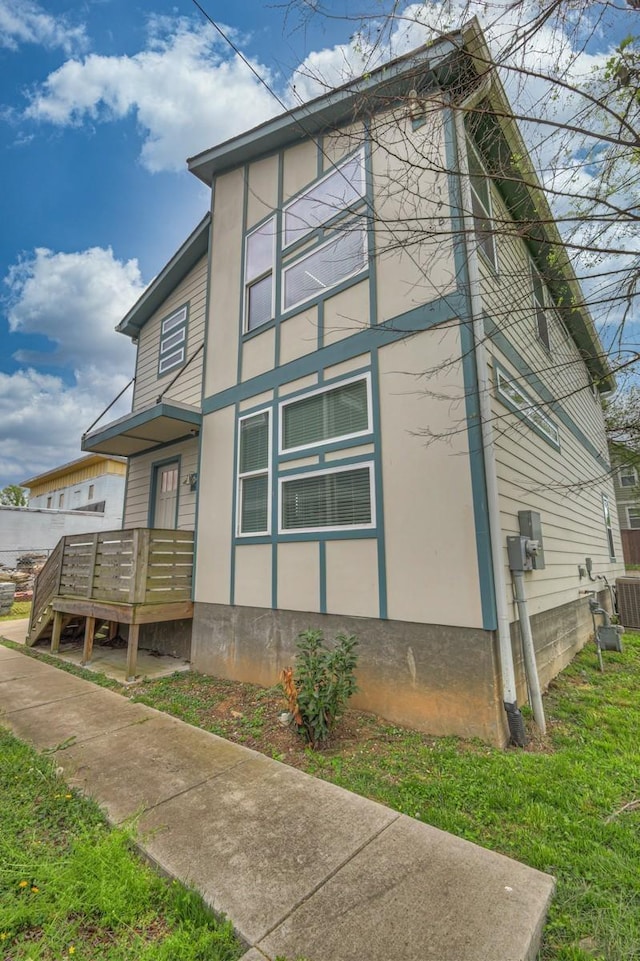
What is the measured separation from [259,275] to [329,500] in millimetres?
4137

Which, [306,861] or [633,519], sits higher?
[633,519]

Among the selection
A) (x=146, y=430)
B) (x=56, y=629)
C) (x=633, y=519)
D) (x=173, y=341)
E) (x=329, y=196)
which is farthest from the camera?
(x=633, y=519)

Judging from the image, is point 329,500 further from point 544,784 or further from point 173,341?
point 173,341

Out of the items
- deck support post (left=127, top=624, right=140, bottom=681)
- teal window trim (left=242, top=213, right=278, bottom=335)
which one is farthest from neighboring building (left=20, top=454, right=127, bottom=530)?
teal window trim (left=242, top=213, right=278, bottom=335)

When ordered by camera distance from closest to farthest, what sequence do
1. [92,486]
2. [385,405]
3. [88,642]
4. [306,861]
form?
[306,861] → [385,405] → [88,642] → [92,486]

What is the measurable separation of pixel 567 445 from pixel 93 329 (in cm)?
2422

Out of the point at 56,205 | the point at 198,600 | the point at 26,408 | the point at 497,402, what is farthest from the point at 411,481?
the point at 26,408

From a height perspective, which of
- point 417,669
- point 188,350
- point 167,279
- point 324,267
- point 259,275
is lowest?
point 417,669

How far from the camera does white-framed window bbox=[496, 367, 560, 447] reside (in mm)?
4621

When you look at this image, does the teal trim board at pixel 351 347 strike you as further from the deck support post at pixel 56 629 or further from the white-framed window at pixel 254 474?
the deck support post at pixel 56 629

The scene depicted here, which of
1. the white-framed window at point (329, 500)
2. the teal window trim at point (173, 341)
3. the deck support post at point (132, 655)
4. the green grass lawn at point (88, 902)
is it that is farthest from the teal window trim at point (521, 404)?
the teal window trim at point (173, 341)

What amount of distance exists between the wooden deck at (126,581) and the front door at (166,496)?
1.22 metres

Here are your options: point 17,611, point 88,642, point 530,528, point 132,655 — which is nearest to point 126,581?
point 132,655

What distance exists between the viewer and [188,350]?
27.8 feet
